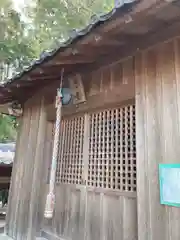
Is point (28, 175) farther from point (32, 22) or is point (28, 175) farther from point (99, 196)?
point (32, 22)

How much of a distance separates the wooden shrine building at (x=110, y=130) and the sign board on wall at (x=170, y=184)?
74mm

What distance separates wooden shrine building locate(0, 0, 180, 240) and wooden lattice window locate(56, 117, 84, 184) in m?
0.02

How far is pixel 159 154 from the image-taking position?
2.38m

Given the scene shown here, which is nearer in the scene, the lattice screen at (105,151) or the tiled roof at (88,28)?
the tiled roof at (88,28)

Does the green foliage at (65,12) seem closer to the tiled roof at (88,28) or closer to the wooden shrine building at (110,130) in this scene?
the wooden shrine building at (110,130)

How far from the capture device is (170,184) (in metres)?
2.20

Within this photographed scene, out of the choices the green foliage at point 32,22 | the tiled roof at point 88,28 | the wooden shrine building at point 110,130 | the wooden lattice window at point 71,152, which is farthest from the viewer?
the green foliage at point 32,22

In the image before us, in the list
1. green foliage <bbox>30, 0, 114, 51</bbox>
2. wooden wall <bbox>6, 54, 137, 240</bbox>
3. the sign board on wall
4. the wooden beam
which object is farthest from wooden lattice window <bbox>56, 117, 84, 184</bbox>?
green foliage <bbox>30, 0, 114, 51</bbox>

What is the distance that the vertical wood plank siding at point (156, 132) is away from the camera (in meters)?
2.24

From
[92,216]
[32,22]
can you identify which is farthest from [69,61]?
[32,22]

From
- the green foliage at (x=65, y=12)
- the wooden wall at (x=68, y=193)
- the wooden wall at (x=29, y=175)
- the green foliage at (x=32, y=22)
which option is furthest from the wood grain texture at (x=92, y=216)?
the green foliage at (x=65, y=12)

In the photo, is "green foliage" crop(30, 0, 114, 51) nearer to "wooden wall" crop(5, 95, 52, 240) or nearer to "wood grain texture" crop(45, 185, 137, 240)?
"wooden wall" crop(5, 95, 52, 240)

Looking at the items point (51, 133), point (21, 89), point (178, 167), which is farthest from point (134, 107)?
point (21, 89)

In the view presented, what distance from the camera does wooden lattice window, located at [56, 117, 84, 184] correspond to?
3561 millimetres
